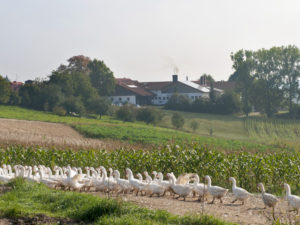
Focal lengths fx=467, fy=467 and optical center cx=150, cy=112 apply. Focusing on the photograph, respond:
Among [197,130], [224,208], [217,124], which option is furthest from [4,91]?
[224,208]

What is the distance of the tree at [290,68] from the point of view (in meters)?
93.1

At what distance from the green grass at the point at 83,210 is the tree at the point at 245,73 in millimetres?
82320

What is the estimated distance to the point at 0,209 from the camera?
1195 centimetres

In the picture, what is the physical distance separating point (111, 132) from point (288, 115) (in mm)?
Result: 45196

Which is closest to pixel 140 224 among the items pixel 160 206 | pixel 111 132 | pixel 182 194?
pixel 160 206

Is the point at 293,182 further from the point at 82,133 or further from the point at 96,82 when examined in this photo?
the point at 96,82

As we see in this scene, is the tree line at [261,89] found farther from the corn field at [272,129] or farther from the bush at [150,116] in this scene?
the bush at [150,116]

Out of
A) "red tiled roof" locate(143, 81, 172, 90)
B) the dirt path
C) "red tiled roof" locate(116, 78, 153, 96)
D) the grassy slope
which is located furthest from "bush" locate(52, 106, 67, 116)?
the dirt path

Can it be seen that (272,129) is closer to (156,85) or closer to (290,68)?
(290,68)

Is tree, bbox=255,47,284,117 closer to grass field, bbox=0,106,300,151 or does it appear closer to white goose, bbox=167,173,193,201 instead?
grass field, bbox=0,106,300,151

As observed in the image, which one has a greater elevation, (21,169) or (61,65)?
(61,65)

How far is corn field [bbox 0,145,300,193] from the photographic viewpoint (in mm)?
19359

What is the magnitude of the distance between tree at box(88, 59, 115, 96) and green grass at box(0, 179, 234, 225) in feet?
285

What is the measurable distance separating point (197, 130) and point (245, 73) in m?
27.8
